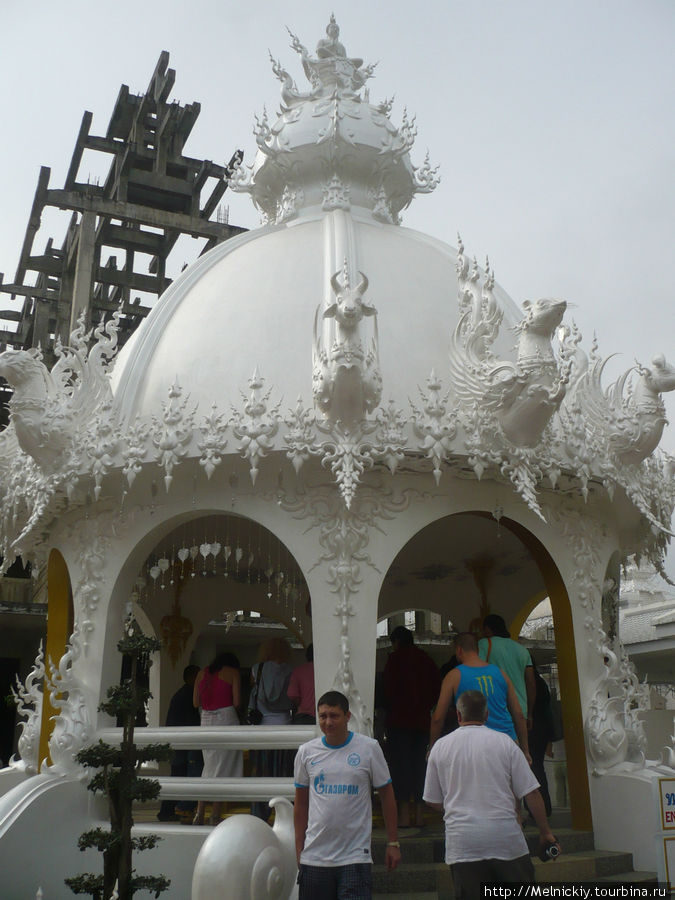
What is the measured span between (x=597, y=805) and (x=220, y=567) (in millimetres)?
6718

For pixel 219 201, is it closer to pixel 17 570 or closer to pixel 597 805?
pixel 17 570

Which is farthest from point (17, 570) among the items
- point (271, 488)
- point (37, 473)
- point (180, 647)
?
point (271, 488)

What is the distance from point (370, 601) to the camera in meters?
8.17

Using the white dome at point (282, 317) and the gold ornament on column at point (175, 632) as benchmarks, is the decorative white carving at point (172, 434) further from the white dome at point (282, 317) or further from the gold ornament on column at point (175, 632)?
the gold ornament on column at point (175, 632)

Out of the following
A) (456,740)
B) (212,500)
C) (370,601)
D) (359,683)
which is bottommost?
(456,740)

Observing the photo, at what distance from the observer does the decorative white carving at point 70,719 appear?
8.30 meters

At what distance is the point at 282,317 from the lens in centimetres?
941

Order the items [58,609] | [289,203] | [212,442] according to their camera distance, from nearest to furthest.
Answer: [212,442]
[58,609]
[289,203]

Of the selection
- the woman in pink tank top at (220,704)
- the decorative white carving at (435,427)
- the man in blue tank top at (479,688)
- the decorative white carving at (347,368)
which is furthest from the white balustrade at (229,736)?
the decorative white carving at (347,368)

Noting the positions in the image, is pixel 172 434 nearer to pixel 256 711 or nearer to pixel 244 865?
pixel 256 711

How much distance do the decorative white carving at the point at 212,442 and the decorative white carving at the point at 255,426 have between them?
0.13m

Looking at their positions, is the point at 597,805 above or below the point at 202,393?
below

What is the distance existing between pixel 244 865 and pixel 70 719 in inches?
135

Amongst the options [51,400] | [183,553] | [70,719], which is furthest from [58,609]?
[51,400]
